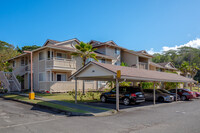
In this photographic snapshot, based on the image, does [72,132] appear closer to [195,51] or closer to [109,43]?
[109,43]

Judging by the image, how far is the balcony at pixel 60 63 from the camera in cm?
2408

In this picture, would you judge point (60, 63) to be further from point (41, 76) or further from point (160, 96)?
point (160, 96)

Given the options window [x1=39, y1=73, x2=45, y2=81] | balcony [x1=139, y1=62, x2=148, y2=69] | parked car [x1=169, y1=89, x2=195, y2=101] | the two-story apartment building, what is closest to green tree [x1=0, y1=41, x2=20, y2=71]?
the two-story apartment building

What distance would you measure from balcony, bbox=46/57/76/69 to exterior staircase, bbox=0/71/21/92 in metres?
4.91

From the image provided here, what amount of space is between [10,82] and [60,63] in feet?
25.6

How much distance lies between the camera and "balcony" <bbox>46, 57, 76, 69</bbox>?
2408 centimetres

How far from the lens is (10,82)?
25766mm

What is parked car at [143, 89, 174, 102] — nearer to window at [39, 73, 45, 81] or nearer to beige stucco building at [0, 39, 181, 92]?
beige stucco building at [0, 39, 181, 92]

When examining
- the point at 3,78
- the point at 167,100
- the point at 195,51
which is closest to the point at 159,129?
the point at 167,100

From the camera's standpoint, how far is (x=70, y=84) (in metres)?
25.6

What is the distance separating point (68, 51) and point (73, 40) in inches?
114

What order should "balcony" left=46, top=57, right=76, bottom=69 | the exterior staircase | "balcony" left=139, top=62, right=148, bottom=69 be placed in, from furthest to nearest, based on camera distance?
"balcony" left=139, top=62, right=148, bottom=69 → the exterior staircase → "balcony" left=46, top=57, right=76, bottom=69

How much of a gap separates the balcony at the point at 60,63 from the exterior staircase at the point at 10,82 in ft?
16.1

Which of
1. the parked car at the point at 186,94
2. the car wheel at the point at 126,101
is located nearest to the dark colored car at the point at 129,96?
the car wheel at the point at 126,101
